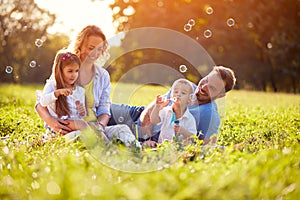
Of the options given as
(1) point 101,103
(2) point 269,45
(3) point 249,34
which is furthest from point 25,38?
(1) point 101,103

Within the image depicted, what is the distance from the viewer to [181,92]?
4.80m

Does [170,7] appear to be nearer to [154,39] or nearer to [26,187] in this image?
[154,39]

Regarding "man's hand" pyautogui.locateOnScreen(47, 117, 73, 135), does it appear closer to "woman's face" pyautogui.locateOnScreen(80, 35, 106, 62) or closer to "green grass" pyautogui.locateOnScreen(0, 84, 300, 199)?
"woman's face" pyautogui.locateOnScreen(80, 35, 106, 62)

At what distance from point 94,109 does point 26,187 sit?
2.66 m

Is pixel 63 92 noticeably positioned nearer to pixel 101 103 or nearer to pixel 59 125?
pixel 59 125

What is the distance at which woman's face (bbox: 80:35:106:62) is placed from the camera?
4.96 meters

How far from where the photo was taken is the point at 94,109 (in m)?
5.07

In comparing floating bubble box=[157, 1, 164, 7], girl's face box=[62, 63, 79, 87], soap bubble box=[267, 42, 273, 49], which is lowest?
soap bubble box=[267, 42, 273, 49]

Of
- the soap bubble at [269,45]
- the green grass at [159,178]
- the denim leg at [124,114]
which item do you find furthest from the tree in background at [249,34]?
the green grass at [159,178]

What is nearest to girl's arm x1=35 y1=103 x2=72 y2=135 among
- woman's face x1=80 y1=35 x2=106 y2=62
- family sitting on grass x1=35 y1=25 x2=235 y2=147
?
family sitting on grass x1=35 y1=25 x2=235 y2=147

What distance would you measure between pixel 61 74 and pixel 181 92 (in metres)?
1.13

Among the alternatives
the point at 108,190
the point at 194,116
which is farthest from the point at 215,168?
the point at 194,116

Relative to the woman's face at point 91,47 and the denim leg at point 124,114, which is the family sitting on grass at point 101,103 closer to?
the woman's face at point 91,47

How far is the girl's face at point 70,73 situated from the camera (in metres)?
4.59
